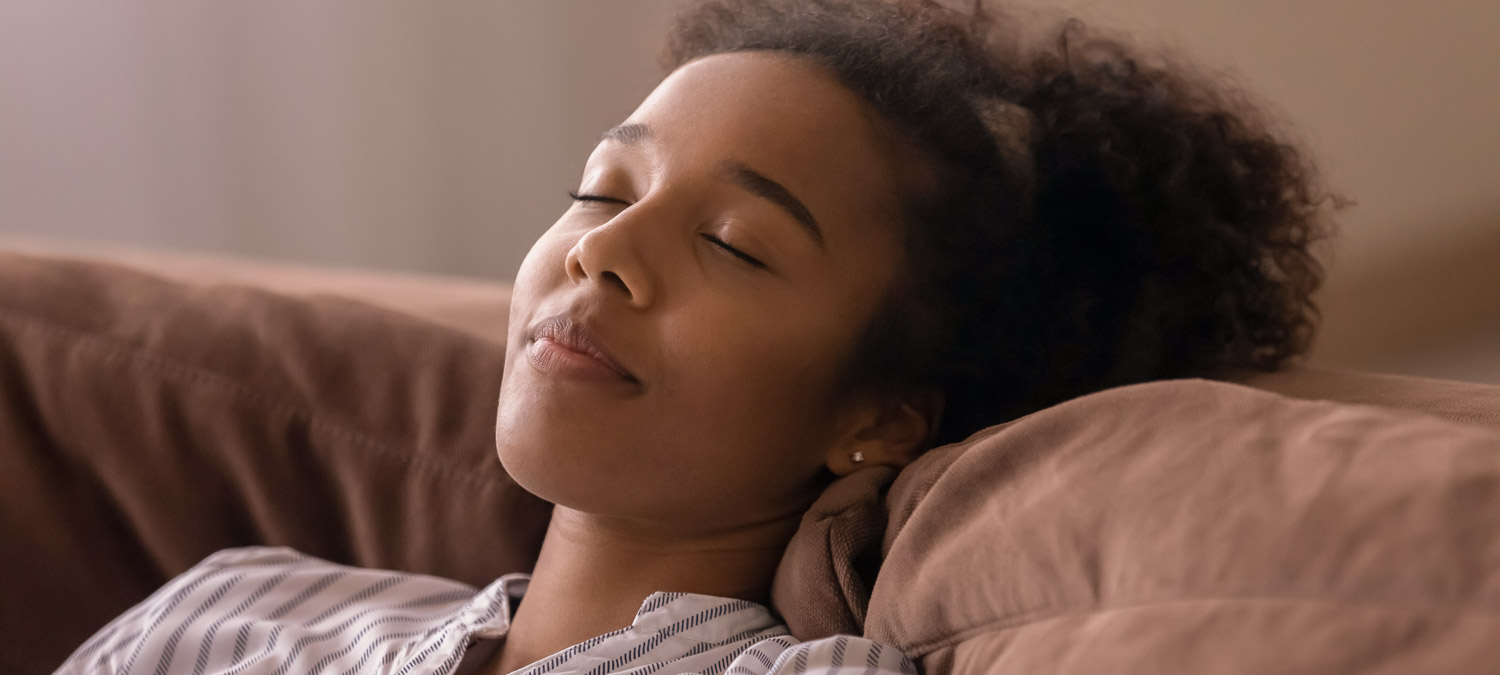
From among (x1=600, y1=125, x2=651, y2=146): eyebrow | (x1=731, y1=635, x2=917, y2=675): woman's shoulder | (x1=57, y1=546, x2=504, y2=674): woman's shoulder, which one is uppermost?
(x1=600, y1=125, x2=651, y2=146): eyebrow

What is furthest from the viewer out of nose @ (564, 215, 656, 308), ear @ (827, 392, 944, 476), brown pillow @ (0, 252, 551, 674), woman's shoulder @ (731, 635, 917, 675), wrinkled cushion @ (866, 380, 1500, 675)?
brown pillow @ (0, 252, 551, 674)

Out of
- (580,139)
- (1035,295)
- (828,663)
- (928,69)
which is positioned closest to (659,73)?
(928,69)

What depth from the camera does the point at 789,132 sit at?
2.88 ft

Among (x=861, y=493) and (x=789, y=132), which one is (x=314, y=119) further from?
(x=861, y=493)

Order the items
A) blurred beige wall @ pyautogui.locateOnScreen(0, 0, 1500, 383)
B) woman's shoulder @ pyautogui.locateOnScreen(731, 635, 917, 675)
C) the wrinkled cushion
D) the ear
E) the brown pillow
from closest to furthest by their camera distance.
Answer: the wrinkled cushion, woman's shoulder @ pyautogui.locateOnScreen(731, 635, 917, 675), the ear, the brown pillow, blurred beige wall @ pyautogui.locateOnScreen(0, 0, 1500, 383)

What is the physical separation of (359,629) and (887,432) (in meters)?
0.48

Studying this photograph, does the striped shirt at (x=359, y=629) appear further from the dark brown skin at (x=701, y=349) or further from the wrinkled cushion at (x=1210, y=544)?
the wrinkled cushion at (x=1210, y=544)

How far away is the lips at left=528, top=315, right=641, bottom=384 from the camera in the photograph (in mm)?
823

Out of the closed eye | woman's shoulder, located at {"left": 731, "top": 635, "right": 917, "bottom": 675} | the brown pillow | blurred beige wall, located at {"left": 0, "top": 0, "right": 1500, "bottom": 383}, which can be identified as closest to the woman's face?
the closed eye

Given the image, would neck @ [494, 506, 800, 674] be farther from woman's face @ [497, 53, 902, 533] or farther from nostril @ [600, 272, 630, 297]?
nostril @ [600, 272, 630, 297]

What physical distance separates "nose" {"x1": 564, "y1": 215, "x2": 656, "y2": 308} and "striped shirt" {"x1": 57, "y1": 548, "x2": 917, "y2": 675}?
0.23 m

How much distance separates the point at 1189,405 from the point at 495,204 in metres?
2.42

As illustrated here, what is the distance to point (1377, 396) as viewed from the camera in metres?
0.86

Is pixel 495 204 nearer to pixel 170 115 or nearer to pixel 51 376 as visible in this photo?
pixel 170 115
